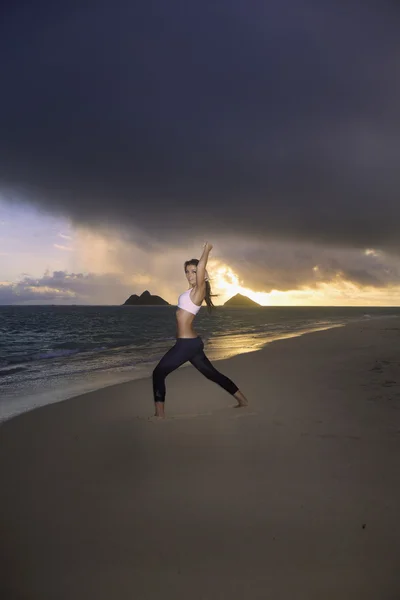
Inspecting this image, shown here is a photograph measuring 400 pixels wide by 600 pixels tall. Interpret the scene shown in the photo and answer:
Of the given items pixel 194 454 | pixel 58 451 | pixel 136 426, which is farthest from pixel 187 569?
pixel 136 426

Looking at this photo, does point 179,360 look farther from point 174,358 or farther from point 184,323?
point 184,323

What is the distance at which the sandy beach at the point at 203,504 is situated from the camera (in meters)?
2.69

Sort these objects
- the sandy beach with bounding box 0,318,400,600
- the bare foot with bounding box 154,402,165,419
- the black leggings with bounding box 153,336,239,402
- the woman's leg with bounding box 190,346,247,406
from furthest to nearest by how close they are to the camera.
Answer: the bare foot with bounding box 154,402,165,419 → the woman's leg with bounding box 190,346,247,406 → the black leggings with bounding box 153,336,239,402 → the sandy beach with bounding box 0,318,400,600

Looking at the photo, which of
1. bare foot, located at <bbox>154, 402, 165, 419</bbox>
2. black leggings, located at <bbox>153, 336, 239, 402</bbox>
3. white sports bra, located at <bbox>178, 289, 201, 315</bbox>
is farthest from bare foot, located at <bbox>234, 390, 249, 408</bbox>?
white sports bra, located at <bbox>178, 289, 201, 315</bbox>

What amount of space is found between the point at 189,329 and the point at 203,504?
9.48ft

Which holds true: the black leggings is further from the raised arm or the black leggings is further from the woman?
the raised arm

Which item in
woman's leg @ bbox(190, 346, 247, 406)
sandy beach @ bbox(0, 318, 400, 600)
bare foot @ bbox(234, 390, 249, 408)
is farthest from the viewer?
bare foot @ bbox(234, 390, 249, 408)

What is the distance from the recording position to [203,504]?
3.64m

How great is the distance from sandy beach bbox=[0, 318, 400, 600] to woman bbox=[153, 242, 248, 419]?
2.65ft

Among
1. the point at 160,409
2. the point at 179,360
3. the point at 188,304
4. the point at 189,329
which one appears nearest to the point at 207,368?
the point at 179,360

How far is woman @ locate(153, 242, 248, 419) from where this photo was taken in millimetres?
5773

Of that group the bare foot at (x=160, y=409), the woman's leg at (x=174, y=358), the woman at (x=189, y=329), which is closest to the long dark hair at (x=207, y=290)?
the woman at (x=189, y=329)

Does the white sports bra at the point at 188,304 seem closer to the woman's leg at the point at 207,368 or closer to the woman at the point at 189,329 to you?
the woman at the point at 189,329

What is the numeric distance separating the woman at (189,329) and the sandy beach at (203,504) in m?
0.81
